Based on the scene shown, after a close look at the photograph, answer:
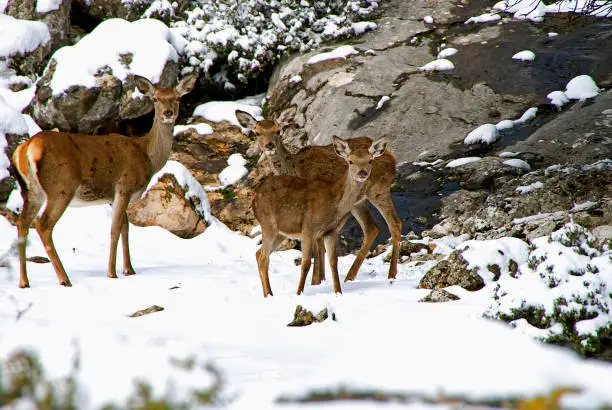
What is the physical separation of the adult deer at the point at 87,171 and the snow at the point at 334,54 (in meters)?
7.69

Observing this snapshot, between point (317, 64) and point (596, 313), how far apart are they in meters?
13.2

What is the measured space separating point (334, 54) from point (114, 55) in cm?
561

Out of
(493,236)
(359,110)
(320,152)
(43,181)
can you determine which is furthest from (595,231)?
(359,110)

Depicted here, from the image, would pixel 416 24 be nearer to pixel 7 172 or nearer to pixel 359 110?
pixel 359 110

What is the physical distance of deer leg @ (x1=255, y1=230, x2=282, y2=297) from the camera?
7.73 meters

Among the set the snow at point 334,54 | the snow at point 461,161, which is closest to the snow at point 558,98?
the snow at point 461,161

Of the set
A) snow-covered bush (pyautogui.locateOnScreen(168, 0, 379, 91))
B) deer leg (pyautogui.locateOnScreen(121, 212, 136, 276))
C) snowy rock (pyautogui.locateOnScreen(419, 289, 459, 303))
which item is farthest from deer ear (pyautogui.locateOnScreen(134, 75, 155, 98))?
snow-covered bush (pyautogui.locateOnScreen(168, 0, 379, 91))

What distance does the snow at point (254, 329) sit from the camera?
6.44 feet

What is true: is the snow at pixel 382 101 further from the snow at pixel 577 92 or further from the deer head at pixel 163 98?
the deer head at pixel 163 98

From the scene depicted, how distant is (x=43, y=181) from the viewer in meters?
8.19

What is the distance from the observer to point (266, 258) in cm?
784

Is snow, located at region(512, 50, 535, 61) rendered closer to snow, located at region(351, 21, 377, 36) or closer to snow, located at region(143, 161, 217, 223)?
snow, located at region(351, 21, 377, 36)

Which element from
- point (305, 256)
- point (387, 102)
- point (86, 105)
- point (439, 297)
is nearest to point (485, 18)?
point (387, 102)

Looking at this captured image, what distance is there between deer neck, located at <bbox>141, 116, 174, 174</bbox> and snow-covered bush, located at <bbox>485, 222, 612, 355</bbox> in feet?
18.1
